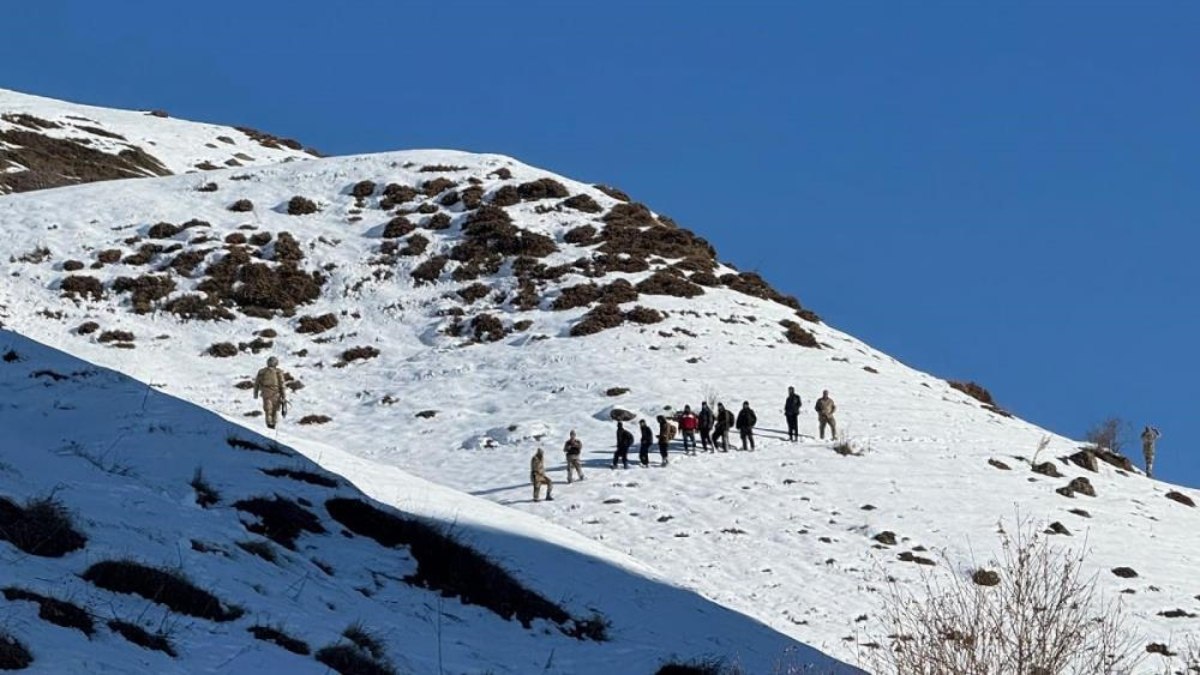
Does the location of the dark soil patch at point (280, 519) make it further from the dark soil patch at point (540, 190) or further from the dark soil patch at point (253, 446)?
the dark soil patch at point (540, 190)

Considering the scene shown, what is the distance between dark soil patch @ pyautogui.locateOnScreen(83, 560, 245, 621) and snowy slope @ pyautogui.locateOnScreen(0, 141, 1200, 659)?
10.1m

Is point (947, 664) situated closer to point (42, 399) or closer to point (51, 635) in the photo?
point (51, 635)

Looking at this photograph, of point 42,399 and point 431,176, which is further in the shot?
point 431,176

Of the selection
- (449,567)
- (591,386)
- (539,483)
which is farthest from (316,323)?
(449,567)

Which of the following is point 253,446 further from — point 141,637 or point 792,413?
point 792,413

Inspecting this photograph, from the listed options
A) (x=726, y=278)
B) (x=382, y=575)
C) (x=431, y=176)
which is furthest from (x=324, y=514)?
(x=431, y=176)

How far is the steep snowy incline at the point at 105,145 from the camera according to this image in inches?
2842

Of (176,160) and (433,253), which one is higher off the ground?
(176,160)

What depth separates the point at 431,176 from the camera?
2409 inches

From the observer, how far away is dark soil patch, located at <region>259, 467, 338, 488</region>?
17.3m

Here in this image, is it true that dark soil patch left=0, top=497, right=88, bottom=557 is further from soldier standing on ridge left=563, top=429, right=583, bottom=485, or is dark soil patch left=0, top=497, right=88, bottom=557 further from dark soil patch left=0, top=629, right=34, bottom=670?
soldier standing on ridge left=563, top=429, right=583, bottom=485

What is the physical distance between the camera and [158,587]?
10.9 meters

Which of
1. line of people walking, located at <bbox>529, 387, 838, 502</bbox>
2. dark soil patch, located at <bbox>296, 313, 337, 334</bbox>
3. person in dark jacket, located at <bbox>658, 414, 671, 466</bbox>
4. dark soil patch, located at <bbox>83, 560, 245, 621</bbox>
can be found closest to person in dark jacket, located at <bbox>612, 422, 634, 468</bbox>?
line of people walking, located at <bbox>529, 387, 838, 502</bbox>

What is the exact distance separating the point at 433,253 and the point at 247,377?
12.4 m
